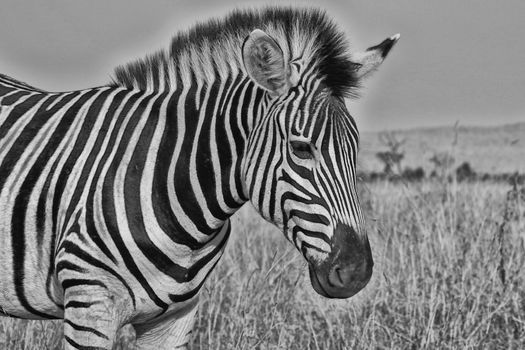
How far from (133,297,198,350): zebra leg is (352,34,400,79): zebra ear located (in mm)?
1391

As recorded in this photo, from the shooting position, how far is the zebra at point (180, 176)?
3.49 meters

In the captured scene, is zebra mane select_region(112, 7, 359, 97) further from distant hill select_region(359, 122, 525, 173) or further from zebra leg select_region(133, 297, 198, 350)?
distant hill select_region(359, 122, 525, 173)

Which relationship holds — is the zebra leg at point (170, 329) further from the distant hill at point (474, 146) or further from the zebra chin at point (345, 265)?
the distant hill at point (474, 146)

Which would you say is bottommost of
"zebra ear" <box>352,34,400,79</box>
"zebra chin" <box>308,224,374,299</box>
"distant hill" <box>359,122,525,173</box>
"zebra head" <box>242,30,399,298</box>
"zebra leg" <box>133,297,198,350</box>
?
"zebra leg" <box>133,297,198,350</box>

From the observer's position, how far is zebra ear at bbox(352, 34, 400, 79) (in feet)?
12.8

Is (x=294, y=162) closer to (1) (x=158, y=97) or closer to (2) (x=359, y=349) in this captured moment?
(1) (x=158, y=97)

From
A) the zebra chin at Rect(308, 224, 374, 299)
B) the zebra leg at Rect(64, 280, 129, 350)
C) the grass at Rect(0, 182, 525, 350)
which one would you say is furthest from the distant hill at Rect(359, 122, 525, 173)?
the zebra chin at Rect(308, 224, 374, 299)

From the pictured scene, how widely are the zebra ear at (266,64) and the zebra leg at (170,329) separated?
1.19 m

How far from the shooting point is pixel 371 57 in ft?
12.9

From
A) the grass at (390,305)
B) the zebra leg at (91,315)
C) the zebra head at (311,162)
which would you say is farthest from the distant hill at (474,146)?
the zebra leg at (91,315)

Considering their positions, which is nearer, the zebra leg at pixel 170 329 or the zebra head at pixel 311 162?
the zebra head at pixel 311 162

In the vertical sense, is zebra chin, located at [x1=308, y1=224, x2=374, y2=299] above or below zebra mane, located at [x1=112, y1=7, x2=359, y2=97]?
below

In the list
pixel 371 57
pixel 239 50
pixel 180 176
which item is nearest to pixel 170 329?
pixel 180 176

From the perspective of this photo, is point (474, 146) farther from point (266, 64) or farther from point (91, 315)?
point (91, 315)
